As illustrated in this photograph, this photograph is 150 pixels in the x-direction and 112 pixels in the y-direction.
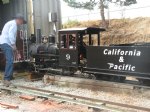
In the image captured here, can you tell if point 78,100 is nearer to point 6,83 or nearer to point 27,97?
point 27,97

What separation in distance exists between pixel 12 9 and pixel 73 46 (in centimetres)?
551

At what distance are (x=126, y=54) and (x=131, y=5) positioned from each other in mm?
23111

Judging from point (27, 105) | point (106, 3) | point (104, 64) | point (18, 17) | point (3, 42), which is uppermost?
point (106, 3)

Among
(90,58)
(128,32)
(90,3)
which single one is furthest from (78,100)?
(90,3)

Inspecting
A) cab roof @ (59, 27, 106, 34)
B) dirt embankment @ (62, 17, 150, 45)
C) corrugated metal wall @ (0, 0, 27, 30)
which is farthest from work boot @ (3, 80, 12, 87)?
dirt embankment @ (62, 17, 150, 45)

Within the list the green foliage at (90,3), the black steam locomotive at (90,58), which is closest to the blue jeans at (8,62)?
the black steam locomotive at (90,58)

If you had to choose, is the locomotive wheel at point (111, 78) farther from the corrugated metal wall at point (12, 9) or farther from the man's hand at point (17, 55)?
the corrugated metal wall at point (12, 9)

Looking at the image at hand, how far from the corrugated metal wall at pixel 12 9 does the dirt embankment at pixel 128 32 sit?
1081 centimetres

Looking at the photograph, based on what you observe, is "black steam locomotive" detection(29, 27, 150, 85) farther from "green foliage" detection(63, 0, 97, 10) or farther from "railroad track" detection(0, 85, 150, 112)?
"green foliage" detection(63, 0, 97, 10)

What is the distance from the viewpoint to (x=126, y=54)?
9805 millimetres

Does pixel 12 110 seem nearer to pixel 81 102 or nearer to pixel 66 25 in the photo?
pixel 81 102

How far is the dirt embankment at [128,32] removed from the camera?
25703 millimetres

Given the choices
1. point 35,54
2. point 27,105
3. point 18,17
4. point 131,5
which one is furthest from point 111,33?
point 27,105

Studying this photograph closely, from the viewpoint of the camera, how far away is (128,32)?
2739cm
